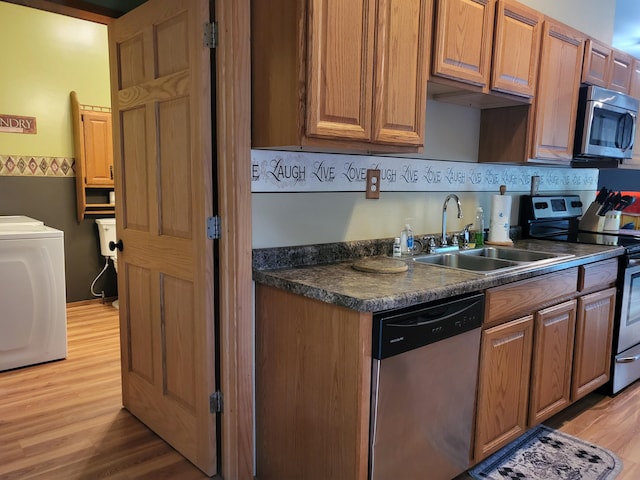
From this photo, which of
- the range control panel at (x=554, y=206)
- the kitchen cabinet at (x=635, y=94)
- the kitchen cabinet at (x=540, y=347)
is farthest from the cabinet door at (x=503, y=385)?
the kitchen cabinet at (x=635, y=94)

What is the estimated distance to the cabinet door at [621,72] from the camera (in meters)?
2.93

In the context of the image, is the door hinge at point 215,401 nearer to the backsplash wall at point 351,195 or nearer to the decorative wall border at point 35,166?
the backsplash wall at point 351,195

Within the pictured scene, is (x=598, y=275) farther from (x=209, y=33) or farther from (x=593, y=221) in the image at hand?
(x=209, y=33)

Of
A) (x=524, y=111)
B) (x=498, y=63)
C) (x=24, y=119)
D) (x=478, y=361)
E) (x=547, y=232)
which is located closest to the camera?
(x=478, y=361)

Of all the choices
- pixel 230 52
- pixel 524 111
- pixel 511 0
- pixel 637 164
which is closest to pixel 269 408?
pixel 230 52

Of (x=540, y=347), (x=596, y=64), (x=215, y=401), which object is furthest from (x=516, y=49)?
(x=215, y=401)

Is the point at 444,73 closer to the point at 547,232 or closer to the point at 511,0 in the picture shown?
the point at 511,0

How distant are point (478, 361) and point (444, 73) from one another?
3.89 ft

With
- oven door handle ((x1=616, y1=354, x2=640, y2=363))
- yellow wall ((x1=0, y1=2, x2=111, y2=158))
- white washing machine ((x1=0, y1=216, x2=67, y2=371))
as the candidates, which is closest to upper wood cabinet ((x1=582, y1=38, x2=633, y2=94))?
oven door handle ((x1=616, y1=354, x2=640, y2=363))

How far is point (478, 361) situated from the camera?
178cm

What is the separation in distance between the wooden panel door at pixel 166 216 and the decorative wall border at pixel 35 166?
7.28 feet

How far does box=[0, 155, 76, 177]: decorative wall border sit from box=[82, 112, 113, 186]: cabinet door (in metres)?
0.16

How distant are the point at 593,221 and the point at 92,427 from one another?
11.0 feet

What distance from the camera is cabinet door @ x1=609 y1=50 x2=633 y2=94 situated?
293cm
